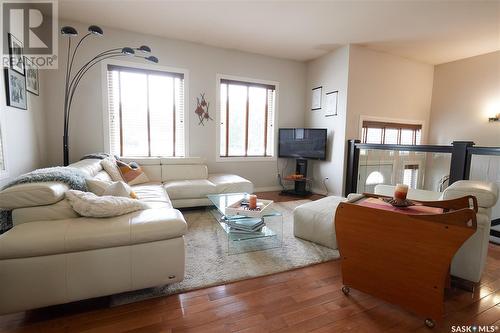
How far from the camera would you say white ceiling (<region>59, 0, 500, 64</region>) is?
3023mm

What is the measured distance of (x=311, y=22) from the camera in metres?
3.45

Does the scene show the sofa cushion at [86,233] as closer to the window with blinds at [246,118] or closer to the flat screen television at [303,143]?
the window with blinds at [246,118]

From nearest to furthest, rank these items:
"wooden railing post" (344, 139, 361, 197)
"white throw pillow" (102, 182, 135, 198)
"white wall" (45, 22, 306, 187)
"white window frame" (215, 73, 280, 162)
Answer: "white throw pillow" (102, 182, 135, 198) → "white wall" (45, 22, 306, 187) → "wooden railing post" (344, 139, 361, 197) → "white window frame" (215, 73, 280, 162)

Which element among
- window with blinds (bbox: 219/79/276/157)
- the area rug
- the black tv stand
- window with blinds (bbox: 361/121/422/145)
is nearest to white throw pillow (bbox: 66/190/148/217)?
the area rug

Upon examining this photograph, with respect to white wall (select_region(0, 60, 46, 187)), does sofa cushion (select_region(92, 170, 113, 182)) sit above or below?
below

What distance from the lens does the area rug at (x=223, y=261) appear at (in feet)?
5.82

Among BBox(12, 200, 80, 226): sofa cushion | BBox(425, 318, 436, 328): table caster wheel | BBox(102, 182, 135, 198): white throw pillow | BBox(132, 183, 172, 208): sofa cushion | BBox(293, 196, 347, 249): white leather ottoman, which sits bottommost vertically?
BBox(425, 318, 436, 328): table caster wheel

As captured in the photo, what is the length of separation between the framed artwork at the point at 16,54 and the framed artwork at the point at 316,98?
4545mm

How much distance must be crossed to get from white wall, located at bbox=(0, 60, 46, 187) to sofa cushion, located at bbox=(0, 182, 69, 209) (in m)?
1.11

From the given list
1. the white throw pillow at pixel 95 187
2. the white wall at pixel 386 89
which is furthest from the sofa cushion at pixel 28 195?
the white wall at pixel 386 89

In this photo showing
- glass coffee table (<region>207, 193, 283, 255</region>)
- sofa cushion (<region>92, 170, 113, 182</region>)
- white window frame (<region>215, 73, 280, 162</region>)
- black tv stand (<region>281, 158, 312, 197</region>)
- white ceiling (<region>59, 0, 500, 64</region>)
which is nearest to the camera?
glass coffee table (<region>207, 193, 283, 255</region>)

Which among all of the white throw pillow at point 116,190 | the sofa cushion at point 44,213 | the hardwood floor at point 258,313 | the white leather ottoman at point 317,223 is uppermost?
the white throw pillow at point 116,190

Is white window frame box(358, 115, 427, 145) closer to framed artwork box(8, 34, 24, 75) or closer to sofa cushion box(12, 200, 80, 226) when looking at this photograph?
sofa cushion box(12, 200, 80, 226)

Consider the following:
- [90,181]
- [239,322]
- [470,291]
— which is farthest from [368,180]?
[90,181]
